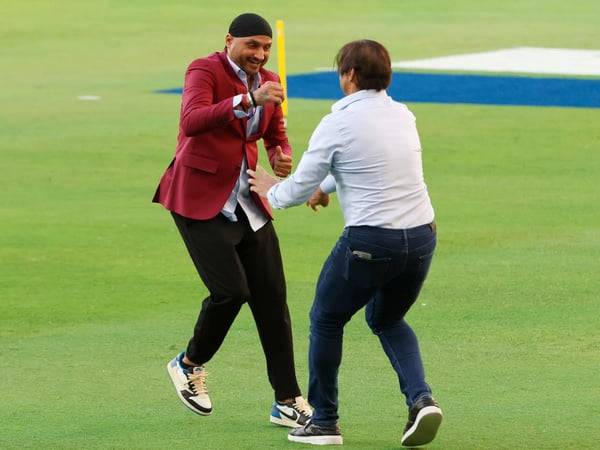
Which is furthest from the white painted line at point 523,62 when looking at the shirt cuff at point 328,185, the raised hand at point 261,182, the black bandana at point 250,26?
the shirt cuff at point 328,185

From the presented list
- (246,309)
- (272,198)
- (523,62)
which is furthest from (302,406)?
(523,62)

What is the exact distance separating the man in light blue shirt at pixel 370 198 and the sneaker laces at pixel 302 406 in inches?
26.0

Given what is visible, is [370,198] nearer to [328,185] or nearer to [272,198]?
[328,185]

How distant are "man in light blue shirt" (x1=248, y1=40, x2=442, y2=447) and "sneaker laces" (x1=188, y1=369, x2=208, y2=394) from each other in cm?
95

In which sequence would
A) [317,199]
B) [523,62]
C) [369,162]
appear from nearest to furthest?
[369,162] < [317,199] < [523,62]

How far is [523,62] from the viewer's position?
93.3ft

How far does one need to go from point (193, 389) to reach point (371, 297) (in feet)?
4.04

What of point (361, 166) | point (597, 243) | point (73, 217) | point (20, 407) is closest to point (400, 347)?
point (361, 166)

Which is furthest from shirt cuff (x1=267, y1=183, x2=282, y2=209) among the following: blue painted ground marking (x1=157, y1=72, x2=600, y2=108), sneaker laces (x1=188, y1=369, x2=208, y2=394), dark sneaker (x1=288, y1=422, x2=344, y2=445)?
blue painted ground marking (x1=157, y1=72, x2=600, y2=108)

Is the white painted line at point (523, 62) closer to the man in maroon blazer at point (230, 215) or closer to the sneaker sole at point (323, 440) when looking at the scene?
the man in maroon blazer at point (230, 215)

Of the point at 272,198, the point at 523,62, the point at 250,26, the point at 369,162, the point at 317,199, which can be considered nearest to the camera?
the point at 369,162

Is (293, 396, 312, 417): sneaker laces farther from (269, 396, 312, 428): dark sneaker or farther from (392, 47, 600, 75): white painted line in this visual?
(392, 47, 600, 75): white painted line

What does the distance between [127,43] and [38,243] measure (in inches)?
724

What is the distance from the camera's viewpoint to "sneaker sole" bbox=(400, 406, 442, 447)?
7.22m
